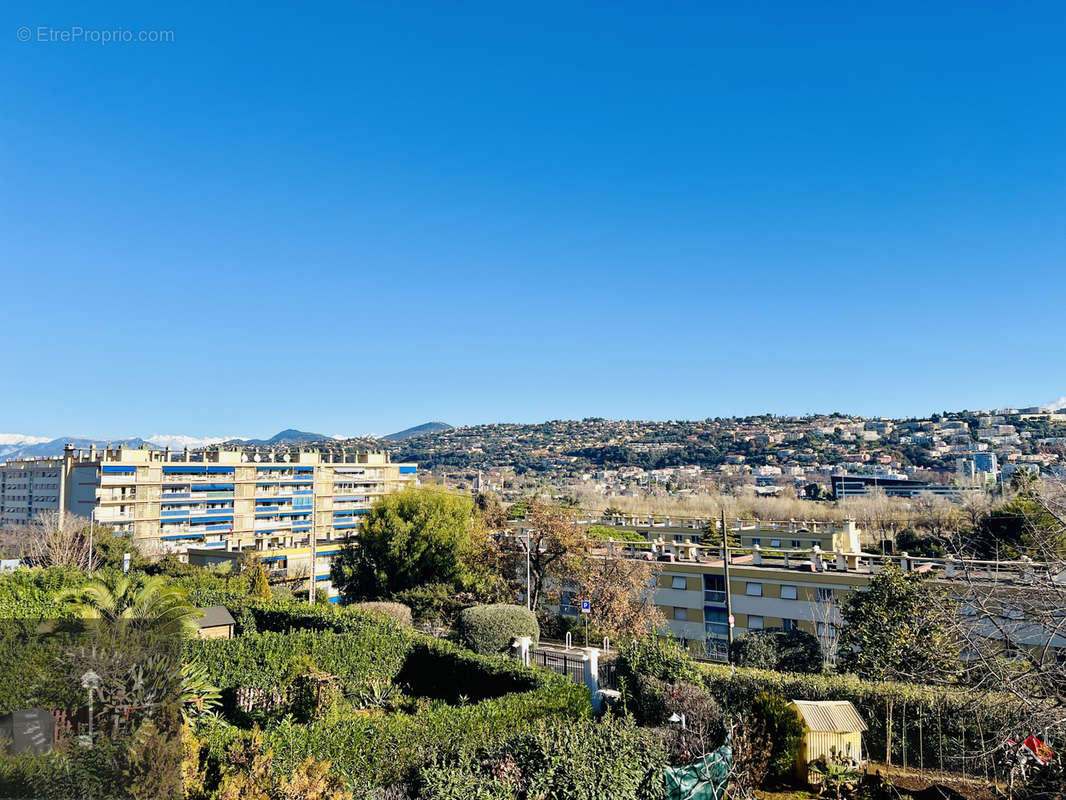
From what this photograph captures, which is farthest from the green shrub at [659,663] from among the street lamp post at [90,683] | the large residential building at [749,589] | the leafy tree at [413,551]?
the leafy tree at [413,551]

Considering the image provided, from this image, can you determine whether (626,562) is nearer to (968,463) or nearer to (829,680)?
(829,680)

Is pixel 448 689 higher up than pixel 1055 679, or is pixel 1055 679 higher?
pixel 1055 679

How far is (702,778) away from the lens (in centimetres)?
866

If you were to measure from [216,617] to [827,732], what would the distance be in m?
15.7

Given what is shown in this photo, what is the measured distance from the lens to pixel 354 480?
80500mm

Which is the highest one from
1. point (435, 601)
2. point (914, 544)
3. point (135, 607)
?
point (135, 607)

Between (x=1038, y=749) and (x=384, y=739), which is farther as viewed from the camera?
(x=1038, y=749)

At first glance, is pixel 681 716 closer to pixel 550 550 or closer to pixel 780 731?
pixel 780 731

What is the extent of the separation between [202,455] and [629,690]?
67.9 metres

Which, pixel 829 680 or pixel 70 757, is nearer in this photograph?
pixel 70 757

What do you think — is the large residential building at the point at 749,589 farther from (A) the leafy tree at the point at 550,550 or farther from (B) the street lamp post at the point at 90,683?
(B) the street lamp post at the point at 90,683

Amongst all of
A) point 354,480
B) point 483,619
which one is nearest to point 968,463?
point 354,480

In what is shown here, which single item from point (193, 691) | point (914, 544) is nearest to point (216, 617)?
point (193, 691)

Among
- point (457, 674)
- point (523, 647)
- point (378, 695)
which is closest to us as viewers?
point (378, 695)
